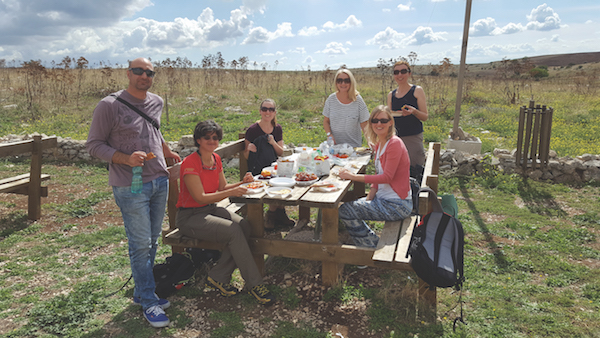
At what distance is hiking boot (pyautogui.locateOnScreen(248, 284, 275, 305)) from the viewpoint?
3504 mm

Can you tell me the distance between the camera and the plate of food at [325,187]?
12.0 ft

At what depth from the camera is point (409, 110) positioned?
16.6 feet

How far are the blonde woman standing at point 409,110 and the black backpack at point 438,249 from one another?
7.29 ft

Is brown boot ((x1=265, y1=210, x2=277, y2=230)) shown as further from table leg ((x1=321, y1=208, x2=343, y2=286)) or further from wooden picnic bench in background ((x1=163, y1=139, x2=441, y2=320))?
table leg ((x1=321, y1=208, x2=343, y2=286))

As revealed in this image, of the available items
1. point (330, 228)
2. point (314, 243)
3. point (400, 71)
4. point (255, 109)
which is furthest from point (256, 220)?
point (255, 109)

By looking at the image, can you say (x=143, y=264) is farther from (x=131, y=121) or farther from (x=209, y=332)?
(x=131, y=121)

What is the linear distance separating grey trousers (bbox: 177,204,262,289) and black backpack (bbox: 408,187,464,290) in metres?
1.44

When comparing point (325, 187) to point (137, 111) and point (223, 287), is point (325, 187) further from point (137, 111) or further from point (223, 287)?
point (137, 111)

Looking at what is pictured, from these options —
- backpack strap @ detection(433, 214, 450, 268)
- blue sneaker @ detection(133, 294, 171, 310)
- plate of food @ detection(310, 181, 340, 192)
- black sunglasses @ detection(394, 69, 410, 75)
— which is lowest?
blue sneaker @ detection(133, 294, 171, 310)

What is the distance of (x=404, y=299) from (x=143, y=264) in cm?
229

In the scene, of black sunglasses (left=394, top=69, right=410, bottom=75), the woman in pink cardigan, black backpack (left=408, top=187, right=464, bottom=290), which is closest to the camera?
black backpack (left=408, top=187, right=464, bottom=290)

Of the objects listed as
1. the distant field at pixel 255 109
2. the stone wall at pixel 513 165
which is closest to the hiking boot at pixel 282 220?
the stone wall at pixel 513 165

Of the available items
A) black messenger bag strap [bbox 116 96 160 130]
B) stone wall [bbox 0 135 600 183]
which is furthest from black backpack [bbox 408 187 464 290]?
stone wall [bbox 0 135 600 183]

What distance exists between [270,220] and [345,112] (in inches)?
72.5
